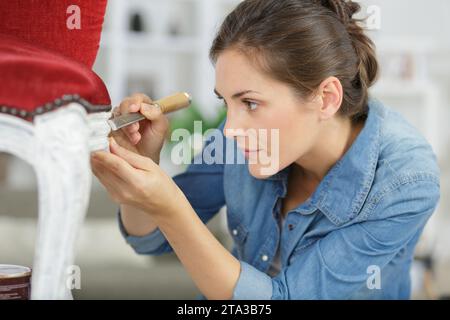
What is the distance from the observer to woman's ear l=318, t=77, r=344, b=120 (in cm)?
109

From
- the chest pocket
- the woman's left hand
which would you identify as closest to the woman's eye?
the woman's left hand

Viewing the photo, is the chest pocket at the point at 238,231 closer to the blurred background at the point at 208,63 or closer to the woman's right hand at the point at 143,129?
the woman's right hand at the point at 143,129

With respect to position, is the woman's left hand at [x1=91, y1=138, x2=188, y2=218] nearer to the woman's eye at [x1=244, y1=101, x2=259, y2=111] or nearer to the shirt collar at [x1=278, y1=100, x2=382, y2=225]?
the woman's eye at [x1=244, y1=101, x2=259, y2=111]

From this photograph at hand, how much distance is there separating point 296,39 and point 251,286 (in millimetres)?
423

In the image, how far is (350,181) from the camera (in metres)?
1.16

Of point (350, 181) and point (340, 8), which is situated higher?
point (340, 8)

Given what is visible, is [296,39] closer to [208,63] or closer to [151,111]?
[151,111]

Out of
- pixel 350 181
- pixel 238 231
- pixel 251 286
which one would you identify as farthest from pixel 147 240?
pixel 350 181

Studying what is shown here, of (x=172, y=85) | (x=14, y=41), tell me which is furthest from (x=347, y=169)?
(x=172, y=85)

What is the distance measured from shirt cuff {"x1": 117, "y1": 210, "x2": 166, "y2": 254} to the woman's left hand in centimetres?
37

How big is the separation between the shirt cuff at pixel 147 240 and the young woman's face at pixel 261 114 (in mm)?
293

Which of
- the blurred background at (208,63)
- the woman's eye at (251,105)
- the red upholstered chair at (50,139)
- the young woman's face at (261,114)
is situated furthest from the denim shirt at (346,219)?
the blurred background at (208,63)
